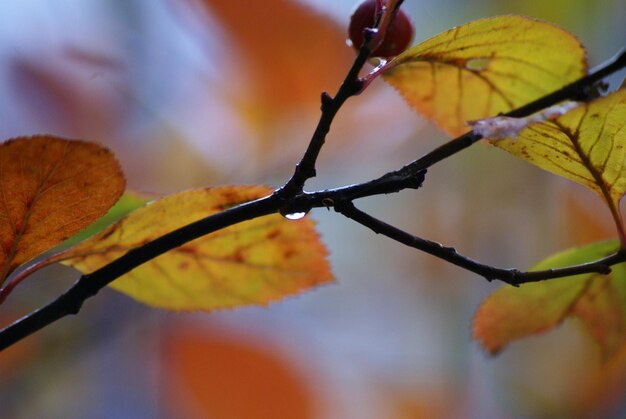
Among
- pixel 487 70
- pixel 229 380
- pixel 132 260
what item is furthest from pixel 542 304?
pixel 229 380

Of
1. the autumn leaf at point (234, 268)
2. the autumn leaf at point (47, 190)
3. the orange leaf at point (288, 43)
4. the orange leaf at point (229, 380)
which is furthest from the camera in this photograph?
the orange leaf at point (229, 380)

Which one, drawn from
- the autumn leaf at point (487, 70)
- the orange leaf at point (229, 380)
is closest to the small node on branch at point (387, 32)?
the autumn leaf at point (487, 70)

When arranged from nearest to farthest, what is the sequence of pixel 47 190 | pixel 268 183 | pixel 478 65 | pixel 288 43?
1. pixel 47 190
2. pixel 478 65
3. pixel 288 43
4. pixel 268 183

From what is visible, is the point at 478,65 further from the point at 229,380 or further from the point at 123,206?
the point at 229,380

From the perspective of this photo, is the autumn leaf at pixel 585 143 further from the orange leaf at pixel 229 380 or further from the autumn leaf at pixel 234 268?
the orange leaf at pixel 229 380

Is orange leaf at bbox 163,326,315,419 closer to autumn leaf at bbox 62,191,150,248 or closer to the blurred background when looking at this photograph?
the blurred background

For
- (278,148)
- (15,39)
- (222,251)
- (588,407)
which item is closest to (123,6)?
(15,39)
